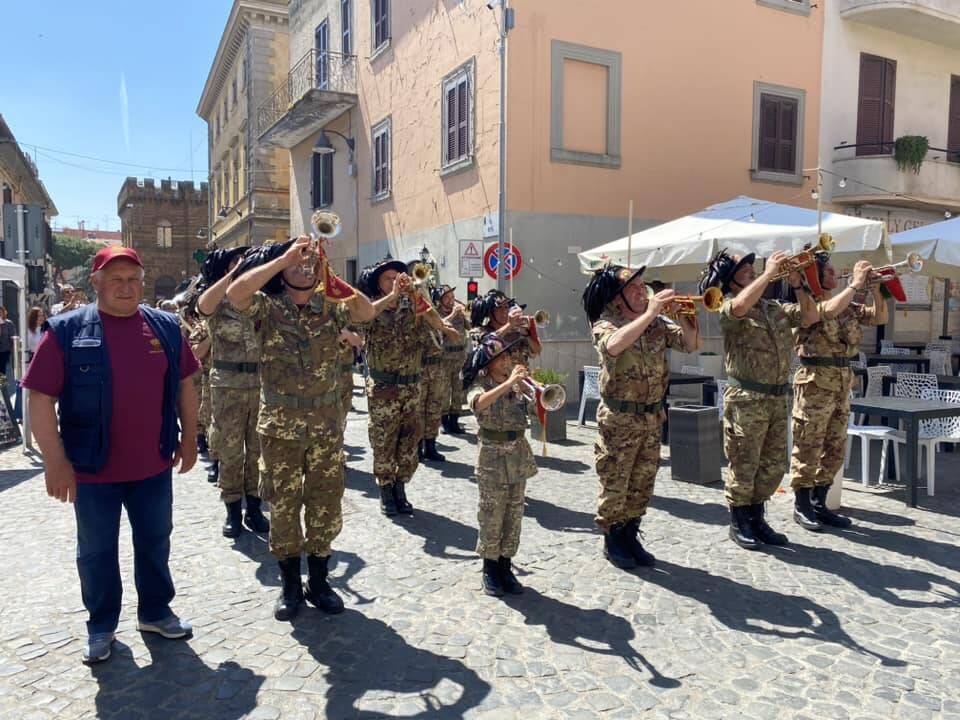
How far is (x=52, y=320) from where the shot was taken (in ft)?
11.2

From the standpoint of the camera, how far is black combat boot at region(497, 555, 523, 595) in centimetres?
441

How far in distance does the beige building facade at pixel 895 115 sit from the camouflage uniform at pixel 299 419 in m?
14.6

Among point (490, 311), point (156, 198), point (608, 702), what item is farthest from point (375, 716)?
point (156, 198)

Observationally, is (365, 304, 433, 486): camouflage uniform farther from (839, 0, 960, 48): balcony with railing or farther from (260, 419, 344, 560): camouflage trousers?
(839, 0, 960, 48): balcony with railing

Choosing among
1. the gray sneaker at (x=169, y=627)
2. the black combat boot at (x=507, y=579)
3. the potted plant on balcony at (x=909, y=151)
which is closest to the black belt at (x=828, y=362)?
the black combat boot at (x=507, y=579)

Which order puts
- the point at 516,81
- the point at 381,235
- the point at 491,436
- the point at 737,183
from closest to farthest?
1. the point at 491,436
2. the point at 516,81
3. the point at 737,183
4. the point at 381,235

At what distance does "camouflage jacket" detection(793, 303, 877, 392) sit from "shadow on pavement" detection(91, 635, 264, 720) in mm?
4394

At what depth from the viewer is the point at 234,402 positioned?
18.2 ft

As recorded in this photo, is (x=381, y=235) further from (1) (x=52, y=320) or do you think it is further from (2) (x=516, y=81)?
(1) (x=52, y=320)

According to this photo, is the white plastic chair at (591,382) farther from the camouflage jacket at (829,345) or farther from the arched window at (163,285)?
the arched window at (163,285)

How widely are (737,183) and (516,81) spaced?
5.29m

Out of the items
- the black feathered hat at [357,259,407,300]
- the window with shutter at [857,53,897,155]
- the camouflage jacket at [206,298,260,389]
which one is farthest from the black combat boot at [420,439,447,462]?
the window with shutter at [857,53,897,155]

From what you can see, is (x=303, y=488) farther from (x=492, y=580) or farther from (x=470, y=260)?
(x=470, y=260)

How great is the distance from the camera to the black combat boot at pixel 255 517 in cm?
556
